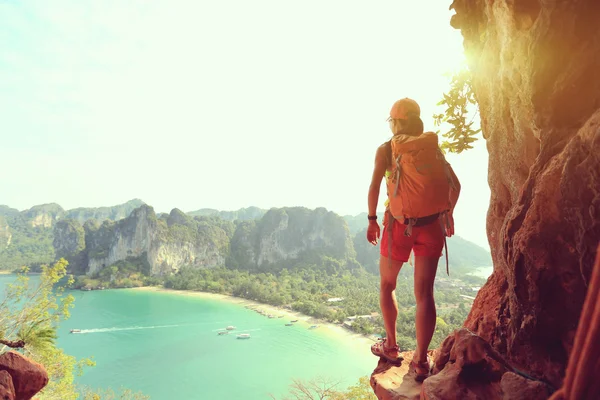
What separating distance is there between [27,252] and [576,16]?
9581cm

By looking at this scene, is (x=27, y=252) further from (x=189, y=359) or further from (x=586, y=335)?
(x=586, y=335)

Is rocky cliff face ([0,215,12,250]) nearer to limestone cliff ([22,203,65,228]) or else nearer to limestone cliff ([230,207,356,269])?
limestone cliff ([22,203,65,228])

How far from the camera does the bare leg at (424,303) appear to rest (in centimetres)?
186

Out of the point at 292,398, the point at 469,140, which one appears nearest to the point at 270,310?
the point at 292,398

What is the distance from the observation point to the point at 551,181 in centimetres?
127

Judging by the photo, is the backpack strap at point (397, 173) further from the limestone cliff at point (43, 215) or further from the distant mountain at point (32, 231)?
the limestone cliff at point (43, 215)

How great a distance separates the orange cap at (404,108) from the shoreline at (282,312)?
26.5 m

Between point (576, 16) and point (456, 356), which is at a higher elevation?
point (576, 16)

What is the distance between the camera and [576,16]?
48.2 inches

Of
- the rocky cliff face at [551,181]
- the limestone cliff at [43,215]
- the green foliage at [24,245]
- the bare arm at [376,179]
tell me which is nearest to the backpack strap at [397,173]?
the bare arm at [376,179]

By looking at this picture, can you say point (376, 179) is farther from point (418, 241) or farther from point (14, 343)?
point (14, 343)

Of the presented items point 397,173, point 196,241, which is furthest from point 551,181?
point 196,241

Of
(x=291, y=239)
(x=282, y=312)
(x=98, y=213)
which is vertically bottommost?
(x=282, y=312)

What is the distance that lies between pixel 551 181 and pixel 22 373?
15.4 feet
